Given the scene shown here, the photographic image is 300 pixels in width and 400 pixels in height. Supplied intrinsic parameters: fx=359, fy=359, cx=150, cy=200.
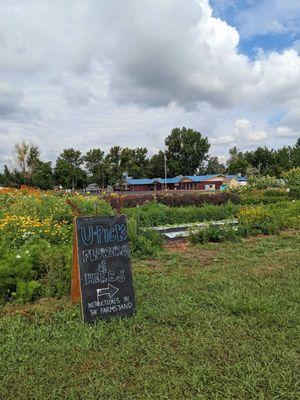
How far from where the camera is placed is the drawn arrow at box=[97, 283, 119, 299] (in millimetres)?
3723

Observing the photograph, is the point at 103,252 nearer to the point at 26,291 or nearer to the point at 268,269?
the point at 26,291

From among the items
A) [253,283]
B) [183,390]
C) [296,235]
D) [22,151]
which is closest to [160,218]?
[296,235]

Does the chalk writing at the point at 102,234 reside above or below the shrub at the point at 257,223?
above

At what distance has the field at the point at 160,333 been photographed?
8.50 ft

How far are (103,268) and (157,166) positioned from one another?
76.4m

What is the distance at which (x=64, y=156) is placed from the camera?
6538 centimetres

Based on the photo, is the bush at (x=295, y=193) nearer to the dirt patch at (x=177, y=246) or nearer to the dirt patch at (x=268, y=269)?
the dirt patch at (x=177, y=246)

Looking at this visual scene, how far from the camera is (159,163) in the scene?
79438mm

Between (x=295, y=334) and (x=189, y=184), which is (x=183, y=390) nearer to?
(x=295, y=334)

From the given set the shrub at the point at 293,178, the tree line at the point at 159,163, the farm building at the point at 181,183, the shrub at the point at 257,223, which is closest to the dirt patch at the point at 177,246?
the shrub at the point at 257,223

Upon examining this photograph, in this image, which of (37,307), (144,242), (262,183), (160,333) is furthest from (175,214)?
(262,183)

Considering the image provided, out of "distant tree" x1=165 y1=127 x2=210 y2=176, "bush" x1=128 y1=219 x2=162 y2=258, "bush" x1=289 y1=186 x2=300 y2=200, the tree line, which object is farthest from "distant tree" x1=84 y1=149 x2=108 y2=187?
"bush" x1=128 y1=219 x2=162 y2=258

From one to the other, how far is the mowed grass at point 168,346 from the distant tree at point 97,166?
64.9 metres

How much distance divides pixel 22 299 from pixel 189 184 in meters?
66.9
